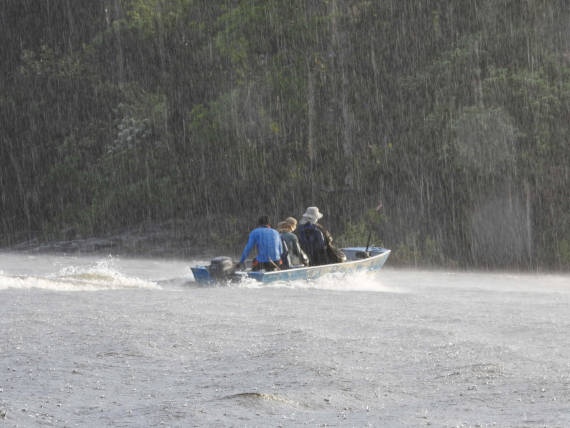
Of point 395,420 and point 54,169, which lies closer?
point 395,420

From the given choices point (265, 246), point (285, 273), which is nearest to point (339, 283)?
point (285, 273)

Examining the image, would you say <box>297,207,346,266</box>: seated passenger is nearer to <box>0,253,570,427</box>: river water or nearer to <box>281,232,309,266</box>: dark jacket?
<box>281,232,309,266</box>: dark jacket

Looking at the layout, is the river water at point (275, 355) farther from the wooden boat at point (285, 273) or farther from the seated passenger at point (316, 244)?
the seated passenger at point (316, 244)

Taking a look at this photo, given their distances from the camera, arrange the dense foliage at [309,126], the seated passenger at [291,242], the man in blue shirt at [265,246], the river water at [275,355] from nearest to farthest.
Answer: the river water at [275,355] → the man in blue shirt at [265,246] → the seated passenger at [291,242] → the dense foliage at [309,126]

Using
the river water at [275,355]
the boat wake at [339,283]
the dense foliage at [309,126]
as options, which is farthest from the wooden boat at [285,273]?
the dense foliage at [309,126]

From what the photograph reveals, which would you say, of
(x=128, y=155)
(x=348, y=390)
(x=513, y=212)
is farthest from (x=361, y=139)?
(x=348, y=390)

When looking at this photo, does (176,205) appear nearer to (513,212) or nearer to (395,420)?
(513,212)

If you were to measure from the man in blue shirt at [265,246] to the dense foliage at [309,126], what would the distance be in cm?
1011

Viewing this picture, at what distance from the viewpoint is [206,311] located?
1442cm

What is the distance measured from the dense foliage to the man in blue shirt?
1011cm

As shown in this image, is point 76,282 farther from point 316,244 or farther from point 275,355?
point 275,355

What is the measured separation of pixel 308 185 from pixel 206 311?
17840 millimetres

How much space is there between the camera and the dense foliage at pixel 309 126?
2636cm

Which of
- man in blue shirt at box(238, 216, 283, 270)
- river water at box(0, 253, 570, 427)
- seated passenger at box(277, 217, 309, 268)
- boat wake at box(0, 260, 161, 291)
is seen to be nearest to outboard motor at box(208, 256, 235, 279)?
river water at box(0, 253, 570, 427)
